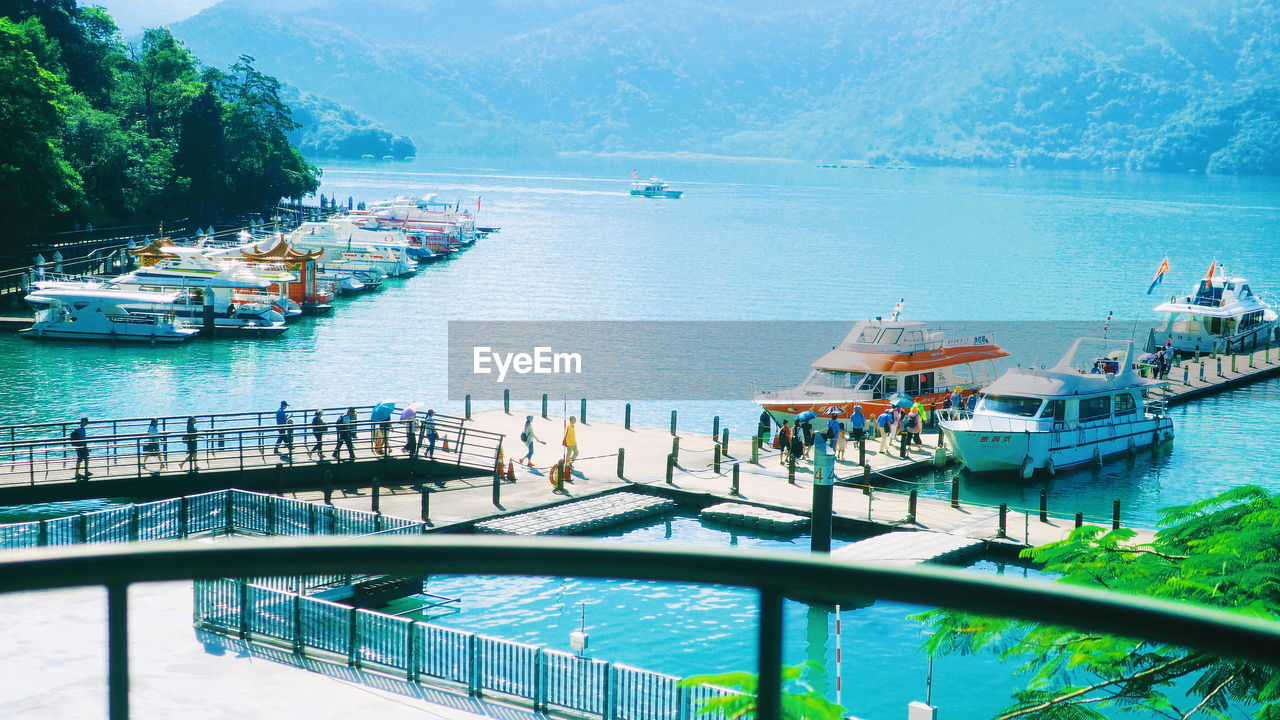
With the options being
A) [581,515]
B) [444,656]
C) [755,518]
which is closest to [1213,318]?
[755,518]

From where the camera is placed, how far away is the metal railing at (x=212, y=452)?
30.3m

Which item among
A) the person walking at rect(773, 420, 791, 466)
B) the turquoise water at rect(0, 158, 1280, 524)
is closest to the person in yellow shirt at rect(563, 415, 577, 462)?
the turquoise water at rect(0, 158, 1280, 524)

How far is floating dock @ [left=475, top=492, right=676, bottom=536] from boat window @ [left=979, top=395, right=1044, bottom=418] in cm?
1354

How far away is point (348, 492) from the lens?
32.5 metres

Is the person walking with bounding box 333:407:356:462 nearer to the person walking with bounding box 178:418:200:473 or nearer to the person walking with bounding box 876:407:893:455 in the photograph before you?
the person walking with bounding box 178:418:200:473

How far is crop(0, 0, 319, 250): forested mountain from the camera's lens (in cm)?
8094

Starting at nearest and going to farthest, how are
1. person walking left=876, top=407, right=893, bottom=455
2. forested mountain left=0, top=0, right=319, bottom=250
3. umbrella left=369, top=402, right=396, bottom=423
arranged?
umbrella left=369, top=402, right=396, bottom=423 < person walking left=876, top=407, right=893, bottom=455 < forested mountain left=0, top=0, right=319, bottom=250

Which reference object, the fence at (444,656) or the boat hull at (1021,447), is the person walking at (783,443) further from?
the fence at (444,656)

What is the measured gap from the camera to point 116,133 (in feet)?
335

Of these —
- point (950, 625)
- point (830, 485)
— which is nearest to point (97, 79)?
point (830, 485)

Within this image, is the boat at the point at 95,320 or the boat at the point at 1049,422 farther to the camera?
the boat at the point at 95,320

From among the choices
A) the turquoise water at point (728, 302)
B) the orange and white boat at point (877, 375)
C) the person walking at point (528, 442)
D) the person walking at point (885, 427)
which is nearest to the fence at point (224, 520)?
the person walking at point (528, 442)

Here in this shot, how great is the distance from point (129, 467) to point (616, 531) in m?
12.2

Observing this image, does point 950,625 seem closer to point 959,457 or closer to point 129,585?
point 129,585
